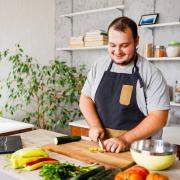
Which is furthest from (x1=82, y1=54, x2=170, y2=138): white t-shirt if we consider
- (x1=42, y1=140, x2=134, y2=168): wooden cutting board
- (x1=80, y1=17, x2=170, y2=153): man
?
(x1=42, y1=140, x2=134, y2=168): wooden cutting board

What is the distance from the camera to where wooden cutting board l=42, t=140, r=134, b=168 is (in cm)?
155

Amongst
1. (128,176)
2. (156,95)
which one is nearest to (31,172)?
(128,176)

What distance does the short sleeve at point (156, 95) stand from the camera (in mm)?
1918

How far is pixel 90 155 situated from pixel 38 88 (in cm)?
268

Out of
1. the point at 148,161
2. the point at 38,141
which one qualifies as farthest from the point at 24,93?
the point at 148,161

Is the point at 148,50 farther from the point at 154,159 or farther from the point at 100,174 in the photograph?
the point at 100,174

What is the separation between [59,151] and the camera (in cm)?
175

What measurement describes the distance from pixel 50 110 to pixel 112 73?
6.98 ft

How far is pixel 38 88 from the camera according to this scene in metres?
4.22

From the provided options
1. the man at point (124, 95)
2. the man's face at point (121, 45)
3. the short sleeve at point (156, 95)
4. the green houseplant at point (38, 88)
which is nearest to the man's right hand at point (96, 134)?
the man at point (124, 95)

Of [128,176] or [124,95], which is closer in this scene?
[128,176]

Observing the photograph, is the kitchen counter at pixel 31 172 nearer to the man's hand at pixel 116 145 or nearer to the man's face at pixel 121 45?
the man's hand at pixel 116 145

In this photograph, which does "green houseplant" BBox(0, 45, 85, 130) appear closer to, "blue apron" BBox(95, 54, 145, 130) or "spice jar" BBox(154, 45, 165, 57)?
"spice jar" BBox(154, 45, 165, 57)

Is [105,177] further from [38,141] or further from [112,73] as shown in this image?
[112,73]
